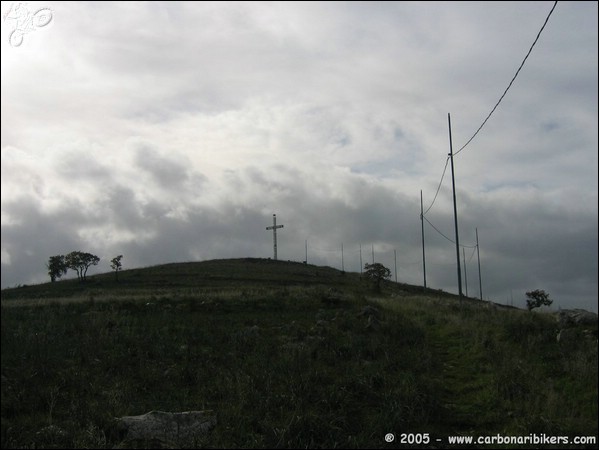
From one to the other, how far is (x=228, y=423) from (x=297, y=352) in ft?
19.3

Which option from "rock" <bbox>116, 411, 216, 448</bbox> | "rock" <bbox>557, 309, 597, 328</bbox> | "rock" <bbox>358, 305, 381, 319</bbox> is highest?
"rock" <bbox>358, 305, 381, 319</bbox>

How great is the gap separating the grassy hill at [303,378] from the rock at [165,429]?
0.21 m

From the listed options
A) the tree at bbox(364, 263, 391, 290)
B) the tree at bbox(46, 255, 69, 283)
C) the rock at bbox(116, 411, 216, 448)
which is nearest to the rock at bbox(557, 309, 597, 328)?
the rock at bbox(116, 411, 216, 448)

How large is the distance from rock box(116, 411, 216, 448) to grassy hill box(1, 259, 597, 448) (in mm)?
212

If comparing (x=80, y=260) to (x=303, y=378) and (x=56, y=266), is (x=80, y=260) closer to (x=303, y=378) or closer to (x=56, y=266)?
(x=56, y=266)

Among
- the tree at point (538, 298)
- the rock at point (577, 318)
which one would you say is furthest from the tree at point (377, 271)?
the rock at point (577, 318)

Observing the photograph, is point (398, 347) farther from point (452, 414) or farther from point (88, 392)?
point (88, 392)

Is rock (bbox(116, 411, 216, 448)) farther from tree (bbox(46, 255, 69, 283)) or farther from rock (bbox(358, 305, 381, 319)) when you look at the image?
tree (bbox(46, 255, 69, 283))

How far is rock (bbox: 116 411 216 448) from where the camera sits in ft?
26.7

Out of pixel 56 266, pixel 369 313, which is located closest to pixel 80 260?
pixel 56 266

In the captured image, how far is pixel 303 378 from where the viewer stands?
1187 cm

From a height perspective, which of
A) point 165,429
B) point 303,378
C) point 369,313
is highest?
point 369,313

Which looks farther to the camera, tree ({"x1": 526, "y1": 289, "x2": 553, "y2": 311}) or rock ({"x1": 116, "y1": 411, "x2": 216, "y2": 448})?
tree ({"x1": 526, "y1": 289, "x2": 553, "y2": 311})

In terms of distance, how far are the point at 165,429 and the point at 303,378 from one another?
161 inches
